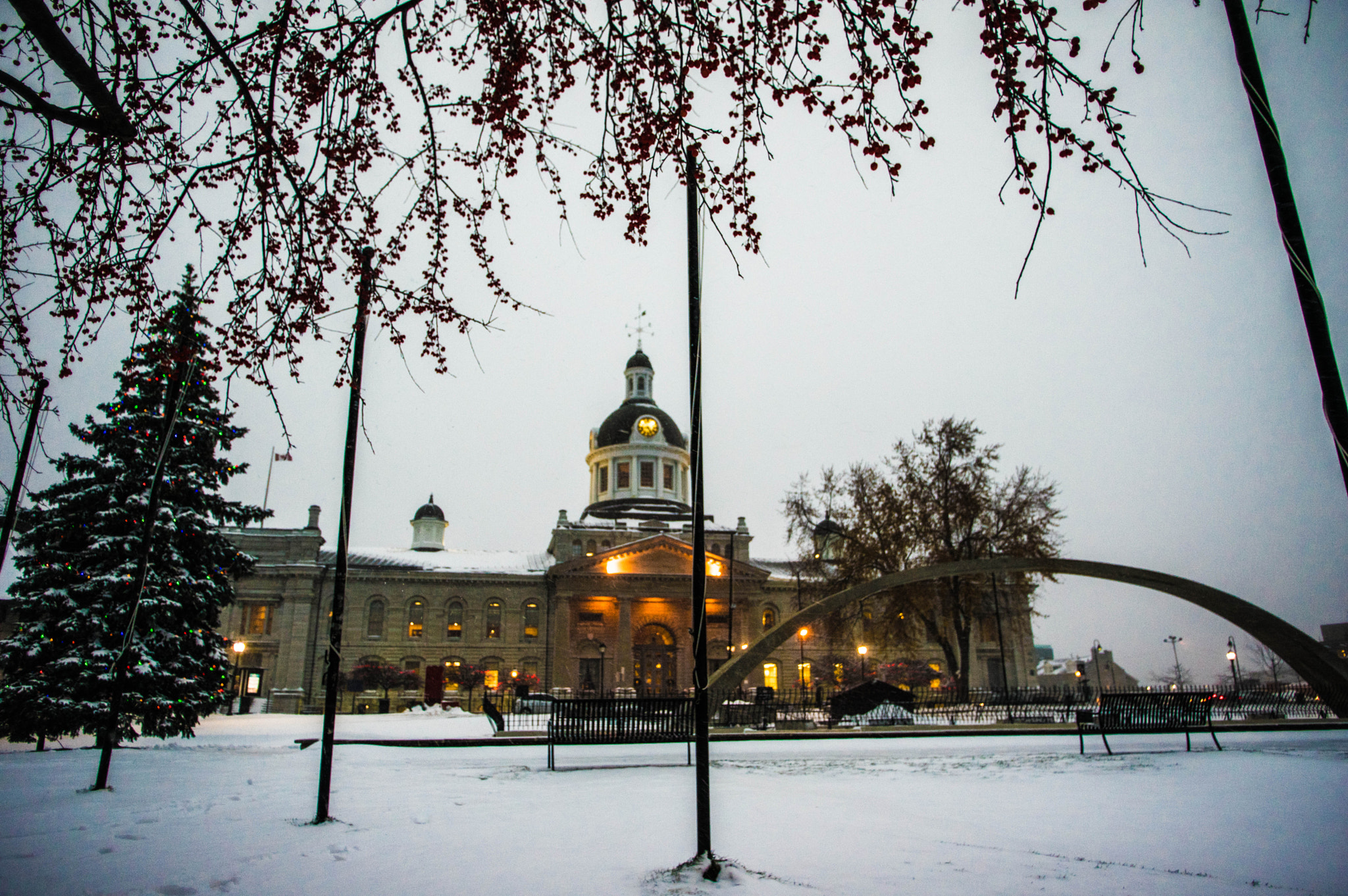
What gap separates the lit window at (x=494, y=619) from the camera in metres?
51.6

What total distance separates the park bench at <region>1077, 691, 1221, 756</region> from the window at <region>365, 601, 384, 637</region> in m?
46.0

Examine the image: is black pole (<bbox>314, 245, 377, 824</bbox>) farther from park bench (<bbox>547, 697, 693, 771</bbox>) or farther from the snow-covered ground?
park bench (<bbox>547, 697, 693, 771</bbox>)

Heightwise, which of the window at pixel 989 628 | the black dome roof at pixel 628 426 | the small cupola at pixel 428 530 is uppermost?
the black dome roof at pixel 628 426

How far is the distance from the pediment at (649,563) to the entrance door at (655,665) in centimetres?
567

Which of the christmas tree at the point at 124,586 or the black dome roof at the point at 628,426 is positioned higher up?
the black dome roof at the point at 628,426

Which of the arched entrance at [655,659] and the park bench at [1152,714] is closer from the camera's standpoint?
the park bench at [1152,714]

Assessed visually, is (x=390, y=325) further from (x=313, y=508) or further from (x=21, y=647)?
(x=313, y=508)

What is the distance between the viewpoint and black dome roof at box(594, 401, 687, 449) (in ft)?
209

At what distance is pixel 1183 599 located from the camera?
53.7 ft

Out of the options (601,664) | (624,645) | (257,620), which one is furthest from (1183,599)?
(257,620)

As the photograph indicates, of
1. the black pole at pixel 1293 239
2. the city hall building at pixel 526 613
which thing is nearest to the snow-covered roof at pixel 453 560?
the city hall building at pixel 526 613

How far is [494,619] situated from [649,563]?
464 inches

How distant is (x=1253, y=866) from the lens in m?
4.94

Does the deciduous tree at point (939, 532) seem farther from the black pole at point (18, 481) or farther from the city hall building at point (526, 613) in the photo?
the black pole at point (18, 481)
